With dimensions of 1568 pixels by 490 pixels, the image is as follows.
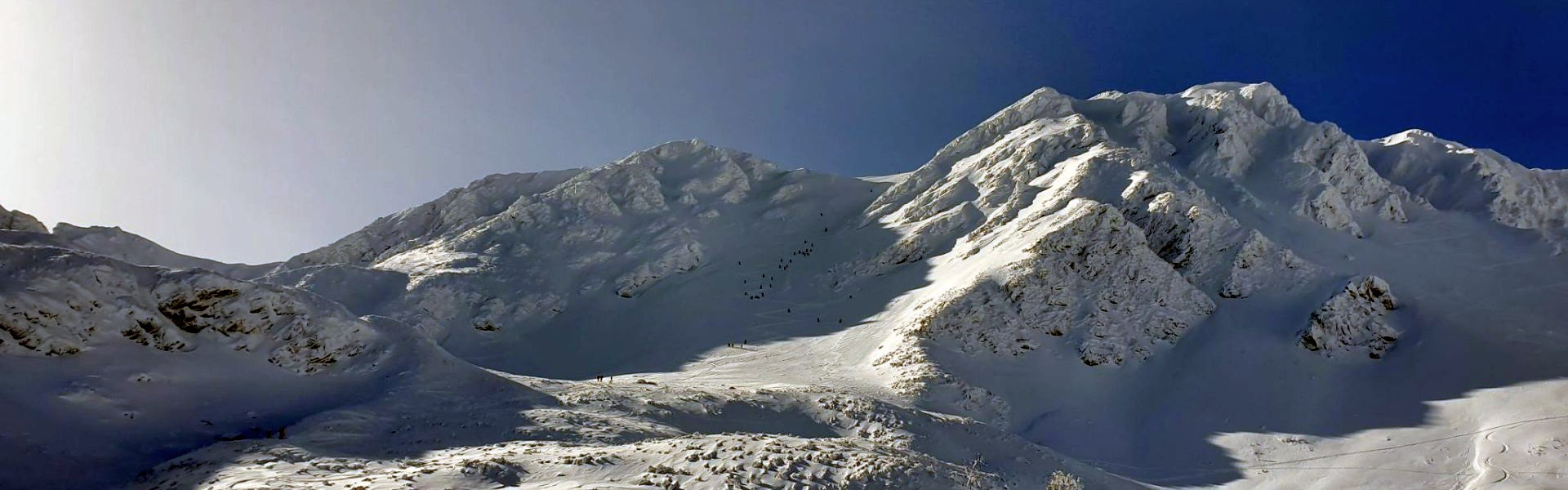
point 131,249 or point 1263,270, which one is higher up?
point 131,249

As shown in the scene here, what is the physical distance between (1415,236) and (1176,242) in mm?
20895

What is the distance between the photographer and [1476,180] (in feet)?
191

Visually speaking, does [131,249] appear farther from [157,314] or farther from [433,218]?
[157,314]

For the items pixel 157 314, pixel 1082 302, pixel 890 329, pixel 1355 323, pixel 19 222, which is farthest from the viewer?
pixel 890 329

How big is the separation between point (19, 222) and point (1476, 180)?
108 meters

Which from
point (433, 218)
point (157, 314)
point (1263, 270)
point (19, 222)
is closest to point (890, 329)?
point (1263, 270)

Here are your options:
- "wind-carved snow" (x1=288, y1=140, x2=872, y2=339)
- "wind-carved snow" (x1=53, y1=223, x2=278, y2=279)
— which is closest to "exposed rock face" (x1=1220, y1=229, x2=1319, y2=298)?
"wind-carved snow" (x1=288, y1=140, x2=872, y2=339)

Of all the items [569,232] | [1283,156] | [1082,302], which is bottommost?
[1082,302]

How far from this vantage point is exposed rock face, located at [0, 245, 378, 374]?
2059cm

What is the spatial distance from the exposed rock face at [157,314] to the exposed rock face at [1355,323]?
48.5m

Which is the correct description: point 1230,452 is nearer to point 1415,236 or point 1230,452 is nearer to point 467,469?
point 467,469

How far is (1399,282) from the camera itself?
43.7m

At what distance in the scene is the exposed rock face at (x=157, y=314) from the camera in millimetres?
20594

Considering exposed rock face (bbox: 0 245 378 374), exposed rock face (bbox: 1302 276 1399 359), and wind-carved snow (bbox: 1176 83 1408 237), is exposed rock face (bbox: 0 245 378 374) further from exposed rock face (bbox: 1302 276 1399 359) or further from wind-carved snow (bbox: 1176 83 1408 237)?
wind-carved snow (bbox: 1176 83 1408 237)
